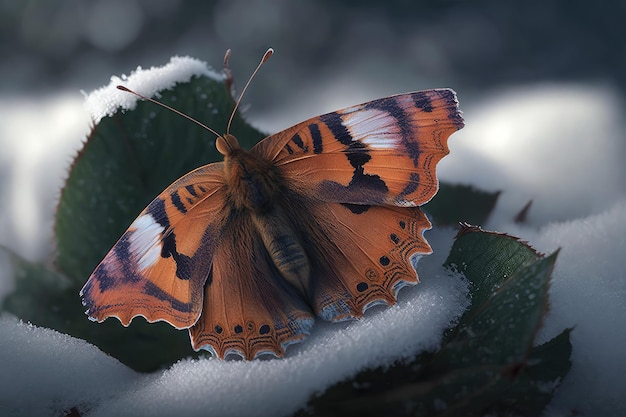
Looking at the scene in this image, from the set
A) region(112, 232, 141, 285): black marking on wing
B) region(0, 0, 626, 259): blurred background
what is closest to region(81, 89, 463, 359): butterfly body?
region(112, 232, 141, 285): black marking on wing

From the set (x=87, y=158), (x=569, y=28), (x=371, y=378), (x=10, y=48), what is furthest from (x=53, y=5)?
(x=371, y=378)

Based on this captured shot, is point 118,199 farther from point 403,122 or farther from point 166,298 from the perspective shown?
point 403,122

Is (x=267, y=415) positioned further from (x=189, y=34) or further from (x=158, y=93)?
(x=189, y=34)

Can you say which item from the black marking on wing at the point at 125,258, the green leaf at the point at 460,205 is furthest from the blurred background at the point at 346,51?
the black marking on wing at the point at 125,258

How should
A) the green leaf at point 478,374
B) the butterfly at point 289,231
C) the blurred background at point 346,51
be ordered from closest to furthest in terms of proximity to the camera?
the green leaf at point 478,374, the butterfly at point 289,231, the blurred background at point 346,51

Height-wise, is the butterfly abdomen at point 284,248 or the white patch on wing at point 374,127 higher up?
the white patch on wing at point 374,127

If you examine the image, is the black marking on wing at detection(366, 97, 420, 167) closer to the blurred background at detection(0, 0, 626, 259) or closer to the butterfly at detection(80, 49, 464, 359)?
the butterfly at detection(80, 49, 464, 359)

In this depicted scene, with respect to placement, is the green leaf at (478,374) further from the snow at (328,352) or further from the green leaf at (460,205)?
the green leaf at (460,205)
